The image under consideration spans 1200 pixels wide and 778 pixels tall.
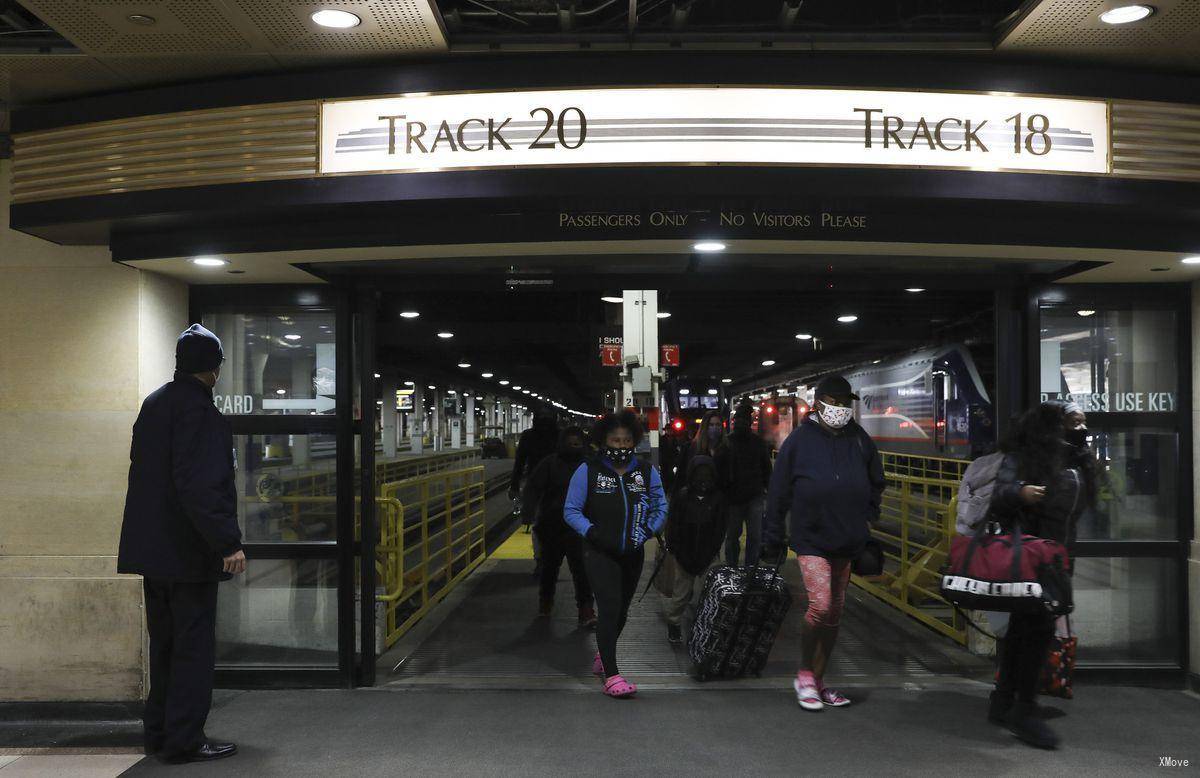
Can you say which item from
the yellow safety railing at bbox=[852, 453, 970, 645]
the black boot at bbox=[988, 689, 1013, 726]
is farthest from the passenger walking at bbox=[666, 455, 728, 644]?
the black boot at bbox=[988, 689, 1013, 726]

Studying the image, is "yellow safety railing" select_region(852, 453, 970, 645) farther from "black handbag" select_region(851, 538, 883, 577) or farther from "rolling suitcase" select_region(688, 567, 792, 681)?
"black handbag" select_region(851, 538, 883, 577)

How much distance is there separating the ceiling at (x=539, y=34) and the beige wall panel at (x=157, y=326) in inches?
45.7

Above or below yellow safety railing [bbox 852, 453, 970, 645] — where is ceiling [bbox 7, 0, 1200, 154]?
above

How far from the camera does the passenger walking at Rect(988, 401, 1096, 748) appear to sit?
13.7 ft

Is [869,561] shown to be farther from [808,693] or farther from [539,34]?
[539,34]

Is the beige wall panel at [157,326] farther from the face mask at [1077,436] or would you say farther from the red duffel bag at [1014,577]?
the face mask at [1077,436]

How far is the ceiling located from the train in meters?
7.19

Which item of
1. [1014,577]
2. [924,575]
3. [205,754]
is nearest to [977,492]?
[1014,577]

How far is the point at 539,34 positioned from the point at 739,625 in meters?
3.65

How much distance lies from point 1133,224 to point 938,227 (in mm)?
1025

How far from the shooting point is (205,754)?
4090mm

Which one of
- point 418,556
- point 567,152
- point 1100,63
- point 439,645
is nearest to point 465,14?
point 567,152

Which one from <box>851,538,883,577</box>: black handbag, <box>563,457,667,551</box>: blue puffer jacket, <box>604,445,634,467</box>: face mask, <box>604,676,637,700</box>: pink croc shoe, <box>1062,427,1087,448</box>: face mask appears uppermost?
<box>1062,427,1087,448</box>: face mask

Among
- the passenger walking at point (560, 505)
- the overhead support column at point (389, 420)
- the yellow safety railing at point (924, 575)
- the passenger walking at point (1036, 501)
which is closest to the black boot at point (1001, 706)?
the passenger walking at point (1036, 501)
